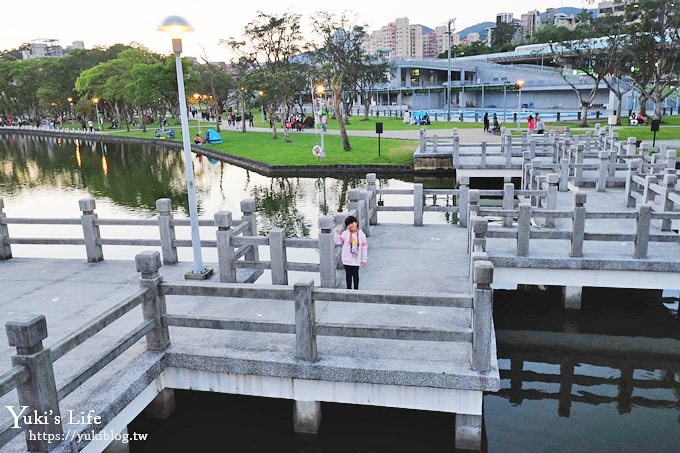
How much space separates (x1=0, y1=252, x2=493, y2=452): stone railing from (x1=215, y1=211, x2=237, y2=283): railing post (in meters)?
2.66

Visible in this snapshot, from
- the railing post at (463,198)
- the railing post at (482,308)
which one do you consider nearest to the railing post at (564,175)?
the railing post at (463,198)

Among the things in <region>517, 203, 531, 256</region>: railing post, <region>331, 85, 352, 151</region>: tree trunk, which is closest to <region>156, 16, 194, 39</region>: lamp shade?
<region>517, 203, 531, 256</region>: railing post

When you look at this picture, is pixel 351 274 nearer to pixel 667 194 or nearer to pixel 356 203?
pixel 356 203

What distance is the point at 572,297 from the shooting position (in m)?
12.7

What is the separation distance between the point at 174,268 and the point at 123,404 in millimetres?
5285

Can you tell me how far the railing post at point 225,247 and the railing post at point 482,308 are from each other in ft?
16.8

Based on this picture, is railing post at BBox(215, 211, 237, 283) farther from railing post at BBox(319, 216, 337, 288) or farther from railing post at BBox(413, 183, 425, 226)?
railing post at BBox(413, 183, 425, 226)

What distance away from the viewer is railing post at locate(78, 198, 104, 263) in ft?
39.4

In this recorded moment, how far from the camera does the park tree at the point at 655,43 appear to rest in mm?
47094

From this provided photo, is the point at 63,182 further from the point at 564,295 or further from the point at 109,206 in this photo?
the point at 564,295

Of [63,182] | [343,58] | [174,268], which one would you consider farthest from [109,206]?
[343,58]

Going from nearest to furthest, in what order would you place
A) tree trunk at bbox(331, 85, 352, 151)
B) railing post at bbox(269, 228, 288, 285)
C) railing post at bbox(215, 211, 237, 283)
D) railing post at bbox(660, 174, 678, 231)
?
1. railing post at bbox(269, 228, 288, 285)
2. railing post at bbox(215, 211, 237, 283)
3. railing post at bbox(660, 174, 678, 231)
4. tree trunk at bbox(331, 85, 352, 151)

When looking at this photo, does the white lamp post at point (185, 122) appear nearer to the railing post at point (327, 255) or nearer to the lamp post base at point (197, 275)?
the lamp post base at point (197, 275)

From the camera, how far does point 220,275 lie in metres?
10.6
